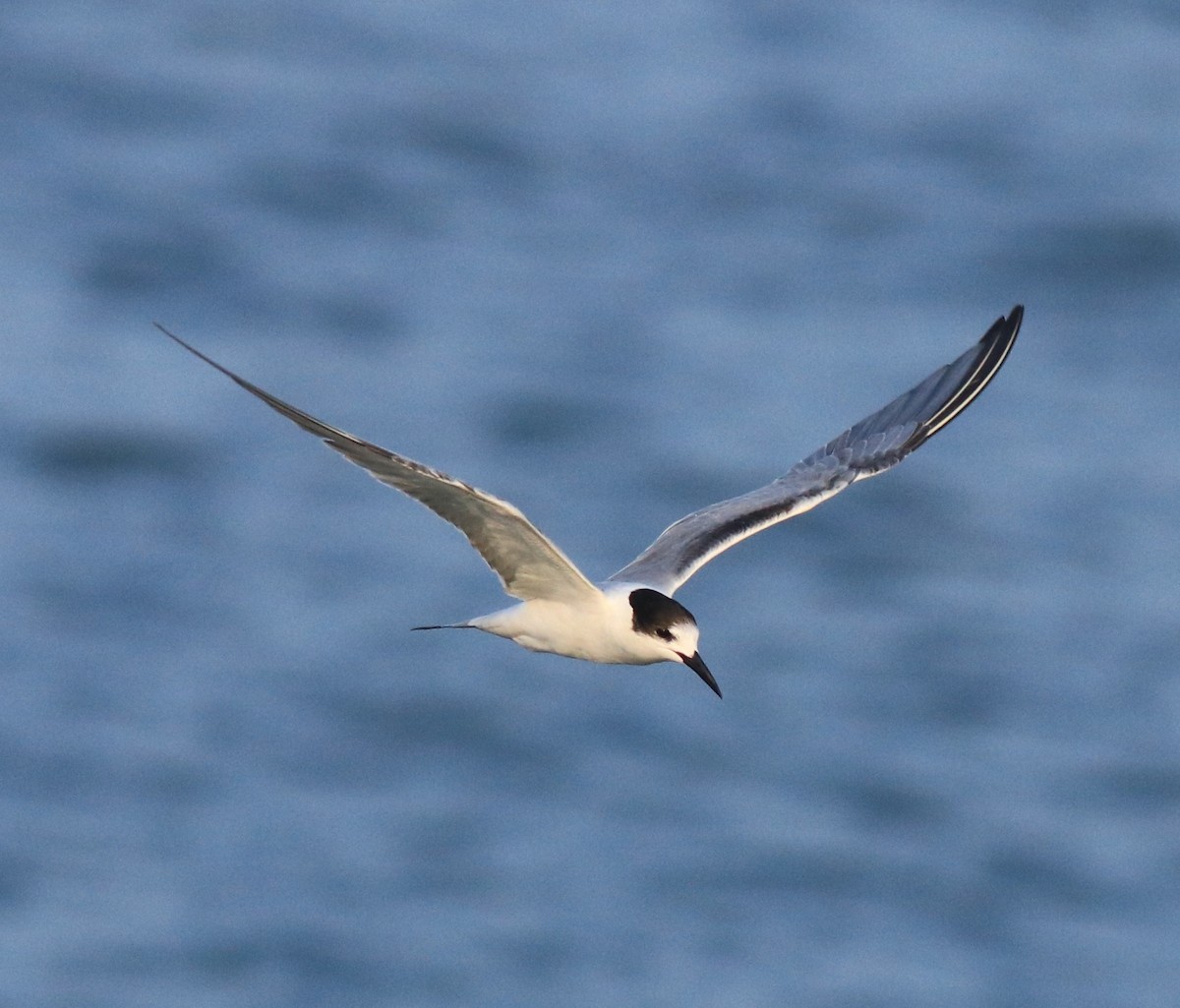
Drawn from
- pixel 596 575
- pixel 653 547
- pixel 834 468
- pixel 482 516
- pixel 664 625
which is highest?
pixel 596 575

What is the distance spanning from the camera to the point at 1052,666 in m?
38.0

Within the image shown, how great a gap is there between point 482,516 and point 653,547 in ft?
9.83

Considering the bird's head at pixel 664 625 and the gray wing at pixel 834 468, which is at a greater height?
the gray wing at pixel 834 468

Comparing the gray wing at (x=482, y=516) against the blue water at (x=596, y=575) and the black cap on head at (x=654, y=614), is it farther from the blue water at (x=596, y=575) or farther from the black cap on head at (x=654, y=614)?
the blue water at (x=596, y=575)

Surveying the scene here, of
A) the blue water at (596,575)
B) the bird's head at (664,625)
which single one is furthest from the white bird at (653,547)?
the blue water at (596,575)

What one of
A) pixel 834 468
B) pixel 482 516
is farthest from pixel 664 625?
pixel 834 468

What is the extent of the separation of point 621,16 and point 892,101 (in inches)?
240

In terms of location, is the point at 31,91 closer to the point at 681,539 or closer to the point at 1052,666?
the point at 1052,666

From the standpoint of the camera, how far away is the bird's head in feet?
43.8

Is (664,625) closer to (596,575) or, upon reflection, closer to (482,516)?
(482,516)

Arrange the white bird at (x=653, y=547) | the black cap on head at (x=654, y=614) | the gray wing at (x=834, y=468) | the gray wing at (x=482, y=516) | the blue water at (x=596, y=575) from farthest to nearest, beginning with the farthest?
the blue water at (x=596, y=575), the gray wing at (x=834, y=468), the black cap on head at (x=654, y=614), the white bird at (x=653, y=547), the gray wing at (x=482, y=516)

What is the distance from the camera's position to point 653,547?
15.6 meters

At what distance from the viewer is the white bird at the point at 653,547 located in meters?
12.2

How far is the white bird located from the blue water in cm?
1788
